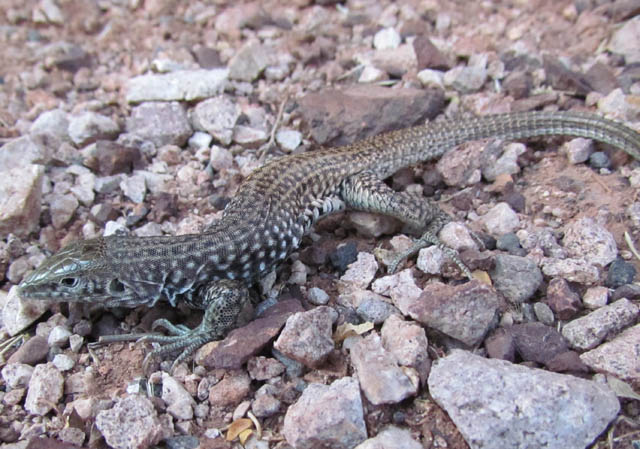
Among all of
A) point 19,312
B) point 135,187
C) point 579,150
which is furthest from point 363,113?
point 19,312

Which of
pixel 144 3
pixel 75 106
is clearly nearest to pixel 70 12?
pixel 144 3

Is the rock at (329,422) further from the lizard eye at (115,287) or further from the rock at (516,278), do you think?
the lizard eye at (115,287)

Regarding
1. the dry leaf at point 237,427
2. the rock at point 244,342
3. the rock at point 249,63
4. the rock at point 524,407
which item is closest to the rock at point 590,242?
the rock at point 524,407

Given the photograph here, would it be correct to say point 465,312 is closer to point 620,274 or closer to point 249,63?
point 620,274

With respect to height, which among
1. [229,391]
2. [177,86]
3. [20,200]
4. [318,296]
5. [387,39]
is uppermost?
[387,39]

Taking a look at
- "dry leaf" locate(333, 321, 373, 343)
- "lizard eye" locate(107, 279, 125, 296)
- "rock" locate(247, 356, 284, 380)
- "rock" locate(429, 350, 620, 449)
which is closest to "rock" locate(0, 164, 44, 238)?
"lizard eye" locate(107, 279, 125, 296)
